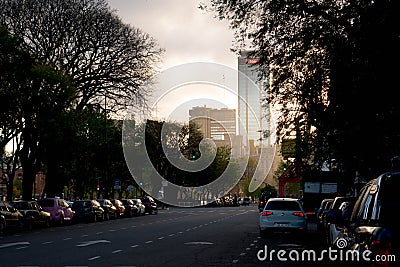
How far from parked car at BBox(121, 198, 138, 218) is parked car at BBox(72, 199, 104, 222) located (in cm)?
Answer: 1113

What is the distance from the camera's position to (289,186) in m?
142

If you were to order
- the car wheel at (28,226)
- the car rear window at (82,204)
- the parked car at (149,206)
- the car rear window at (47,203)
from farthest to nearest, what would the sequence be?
1. the parked car at (149,206)
2. the car rear window at (82,204)
3. the car rear window at (47,203)
4. the car wheel at (28,226)

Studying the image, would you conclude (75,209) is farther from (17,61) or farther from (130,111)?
(17,61)

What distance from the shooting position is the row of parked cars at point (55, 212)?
33562mm

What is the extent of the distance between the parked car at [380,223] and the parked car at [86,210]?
3930cm

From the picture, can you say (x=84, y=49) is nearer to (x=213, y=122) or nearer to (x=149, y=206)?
(x=149, y=206)

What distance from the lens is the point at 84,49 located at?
48.7 metres

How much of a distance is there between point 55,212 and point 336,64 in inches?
1054

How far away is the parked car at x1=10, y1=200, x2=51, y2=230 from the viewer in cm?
3678

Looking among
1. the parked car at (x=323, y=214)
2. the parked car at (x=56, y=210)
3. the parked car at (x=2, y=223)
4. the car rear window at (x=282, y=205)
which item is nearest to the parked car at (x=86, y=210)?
the parked car at (x=56, y=210)

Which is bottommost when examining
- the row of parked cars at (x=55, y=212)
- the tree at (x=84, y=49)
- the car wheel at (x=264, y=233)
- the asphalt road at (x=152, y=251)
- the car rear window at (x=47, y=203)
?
the asphalt road at (x=152, y=251)

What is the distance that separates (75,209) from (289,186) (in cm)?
9697

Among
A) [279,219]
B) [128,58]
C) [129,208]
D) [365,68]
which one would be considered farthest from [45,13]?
[365,68]

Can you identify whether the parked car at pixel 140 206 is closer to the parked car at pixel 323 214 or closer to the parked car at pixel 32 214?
the parked car at pixel 32 214
